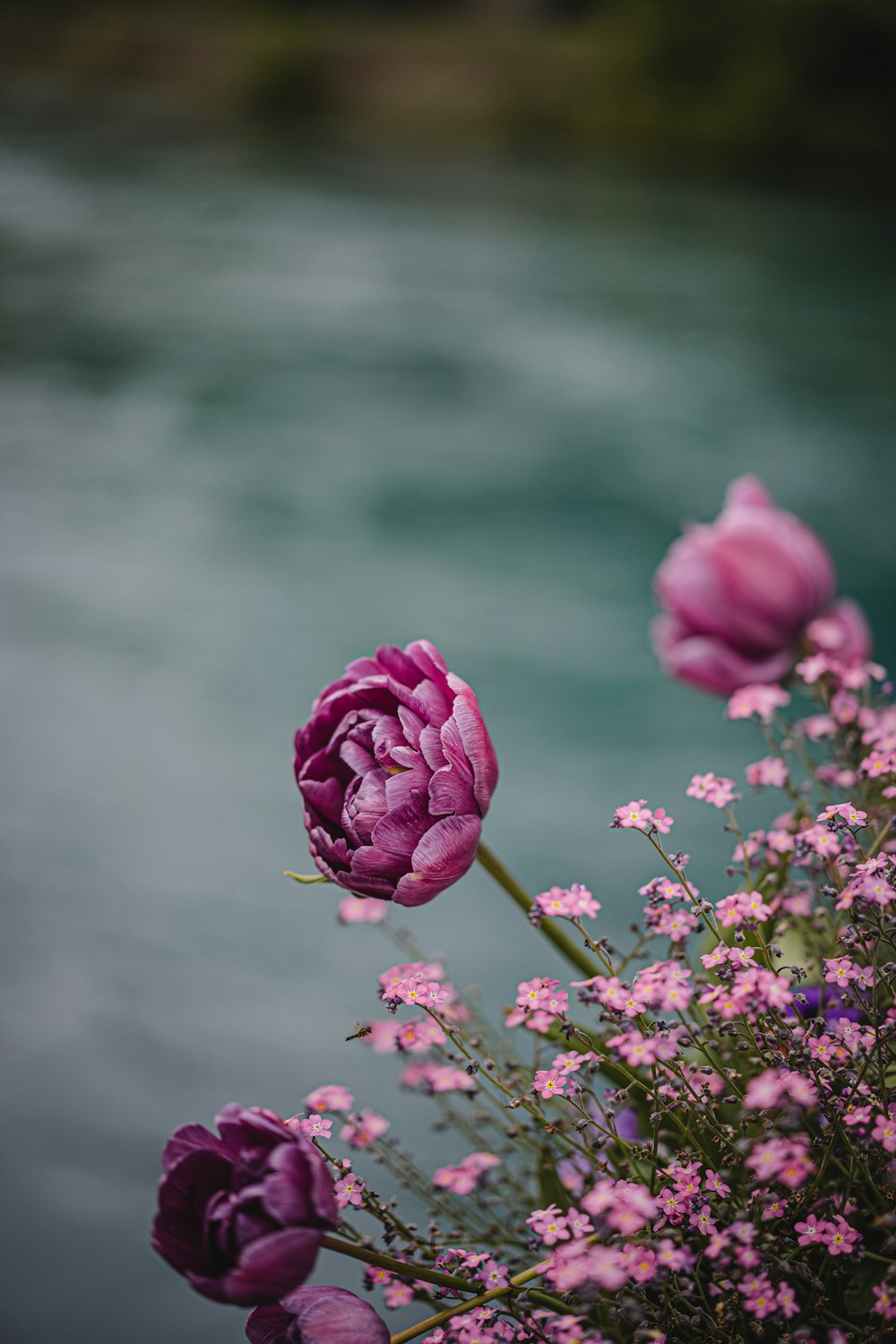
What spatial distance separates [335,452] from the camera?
37.9 inches

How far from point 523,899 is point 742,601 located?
15 cm

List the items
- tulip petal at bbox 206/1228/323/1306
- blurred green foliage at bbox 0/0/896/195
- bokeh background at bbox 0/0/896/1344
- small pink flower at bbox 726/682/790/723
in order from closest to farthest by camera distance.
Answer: tulip petal at bbox 206/1228/323/1306 → small pink flower at bbox 726/682/790/723 → bokeh background at bbox 0/0/896/1344 → blurred green foliage at bbox 0/0/896/195

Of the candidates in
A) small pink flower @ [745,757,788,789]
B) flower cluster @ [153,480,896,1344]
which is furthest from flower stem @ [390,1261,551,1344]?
small pink flower @ [745,757,788,789]

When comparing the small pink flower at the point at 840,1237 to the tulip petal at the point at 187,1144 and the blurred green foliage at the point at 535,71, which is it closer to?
the tulip petal at the point at 187,1144

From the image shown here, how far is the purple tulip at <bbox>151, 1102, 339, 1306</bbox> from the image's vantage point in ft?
0.50

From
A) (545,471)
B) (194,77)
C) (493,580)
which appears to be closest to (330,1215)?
(493,580)

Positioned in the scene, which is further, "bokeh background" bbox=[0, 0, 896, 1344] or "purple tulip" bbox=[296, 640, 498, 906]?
"bokeh background" bbox=[0, 0, 896, 1344]

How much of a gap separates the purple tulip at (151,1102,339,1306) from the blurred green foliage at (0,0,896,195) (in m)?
1.09

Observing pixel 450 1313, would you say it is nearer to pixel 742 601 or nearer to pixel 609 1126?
pixel 609 1126

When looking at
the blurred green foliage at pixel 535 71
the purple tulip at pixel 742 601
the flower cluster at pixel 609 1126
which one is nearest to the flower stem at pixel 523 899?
the flower cluster at pixel 609 1126

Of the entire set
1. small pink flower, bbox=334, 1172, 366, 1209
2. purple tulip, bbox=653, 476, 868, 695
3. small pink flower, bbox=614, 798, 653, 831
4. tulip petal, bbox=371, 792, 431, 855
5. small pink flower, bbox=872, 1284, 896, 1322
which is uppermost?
purple tulip, bbox=653, 476, 868, 695

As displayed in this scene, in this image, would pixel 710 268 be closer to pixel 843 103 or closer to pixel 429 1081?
pixel 843 103

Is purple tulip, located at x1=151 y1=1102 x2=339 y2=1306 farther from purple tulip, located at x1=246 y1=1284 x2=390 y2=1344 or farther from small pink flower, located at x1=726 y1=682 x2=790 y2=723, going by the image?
small pink flower, located at x1=726 y1=682 x2=790 y2=723

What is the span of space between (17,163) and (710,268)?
78cm
